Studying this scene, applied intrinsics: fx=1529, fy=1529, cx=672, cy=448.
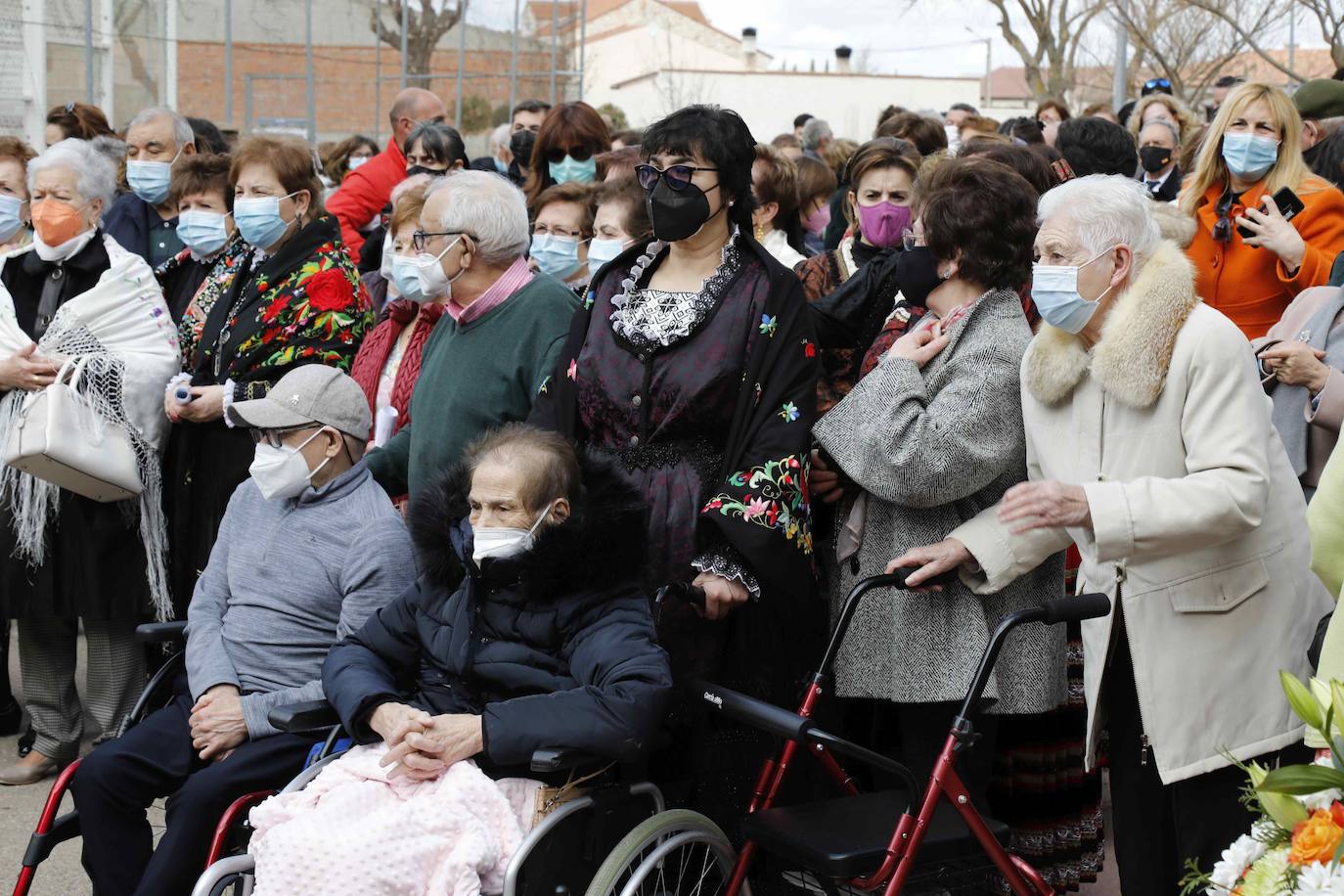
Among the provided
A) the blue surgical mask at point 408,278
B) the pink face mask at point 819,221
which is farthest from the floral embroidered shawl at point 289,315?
the pink face mask at point 819,221

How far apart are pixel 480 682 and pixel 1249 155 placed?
351 cm

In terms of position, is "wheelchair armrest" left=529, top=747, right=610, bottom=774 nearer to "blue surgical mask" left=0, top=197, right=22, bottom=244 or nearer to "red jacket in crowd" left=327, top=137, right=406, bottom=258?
"blue surgical mask" left=0, top=197, right=22, bottom=244

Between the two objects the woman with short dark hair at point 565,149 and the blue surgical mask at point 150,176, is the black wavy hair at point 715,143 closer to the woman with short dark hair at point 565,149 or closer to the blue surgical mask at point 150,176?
the woman with short dark hair at point 565,149

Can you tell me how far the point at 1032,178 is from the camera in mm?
4289

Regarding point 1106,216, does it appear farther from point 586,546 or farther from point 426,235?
point 426,235

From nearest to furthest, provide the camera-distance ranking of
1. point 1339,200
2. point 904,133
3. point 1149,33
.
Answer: point 1339,200 → point 904,133 → point 1149,33

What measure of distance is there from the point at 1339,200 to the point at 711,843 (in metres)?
3.39

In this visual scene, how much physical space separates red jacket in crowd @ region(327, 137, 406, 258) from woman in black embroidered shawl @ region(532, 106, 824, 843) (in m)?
4.39

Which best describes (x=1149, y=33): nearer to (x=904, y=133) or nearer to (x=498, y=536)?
(x=904, y=133)

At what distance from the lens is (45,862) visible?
15.9 ft

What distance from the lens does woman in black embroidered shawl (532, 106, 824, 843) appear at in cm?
369

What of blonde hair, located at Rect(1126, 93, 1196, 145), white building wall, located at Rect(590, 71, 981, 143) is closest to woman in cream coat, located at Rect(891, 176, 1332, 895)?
blonde hair, located at Rect(1126, 93, 1196, 145)

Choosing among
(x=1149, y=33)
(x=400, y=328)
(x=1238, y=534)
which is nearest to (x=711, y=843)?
(x=1238, y=534)

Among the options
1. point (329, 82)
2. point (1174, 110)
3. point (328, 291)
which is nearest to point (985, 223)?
point (328, 291)
